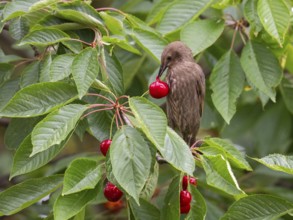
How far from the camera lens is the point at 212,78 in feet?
13.6

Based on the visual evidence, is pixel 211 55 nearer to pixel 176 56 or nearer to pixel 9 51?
pixel 176 56

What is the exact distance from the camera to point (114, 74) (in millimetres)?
3594

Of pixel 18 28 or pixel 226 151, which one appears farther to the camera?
pixel 18 28

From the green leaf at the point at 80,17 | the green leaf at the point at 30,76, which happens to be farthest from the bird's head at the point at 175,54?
the green leaf at the point at 30,76

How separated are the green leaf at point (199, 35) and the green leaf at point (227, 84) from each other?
183 mm

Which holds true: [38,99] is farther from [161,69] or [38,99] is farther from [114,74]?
[161,69]

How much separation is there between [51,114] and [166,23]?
1.27 m

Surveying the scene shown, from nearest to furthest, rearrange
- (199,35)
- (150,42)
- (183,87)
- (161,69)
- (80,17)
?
1. (80,17)
2. (150,42)
3. (199,35)
4. (161,69)
5. (183,87)

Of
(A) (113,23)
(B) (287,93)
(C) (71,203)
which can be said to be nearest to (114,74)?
(A) (113,23)

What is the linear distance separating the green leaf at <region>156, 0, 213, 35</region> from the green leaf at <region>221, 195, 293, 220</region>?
46.8 inches

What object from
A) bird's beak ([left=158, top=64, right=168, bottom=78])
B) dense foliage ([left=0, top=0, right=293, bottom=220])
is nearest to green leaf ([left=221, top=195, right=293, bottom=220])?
dense foliage ([left=0, top=0, right=293, bottom=220])

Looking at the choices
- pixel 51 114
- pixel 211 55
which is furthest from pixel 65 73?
pixel 211 55

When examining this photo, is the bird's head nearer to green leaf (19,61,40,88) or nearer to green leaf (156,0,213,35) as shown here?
green leaf (156,0,213,35)

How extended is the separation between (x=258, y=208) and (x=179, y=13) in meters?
1.28
